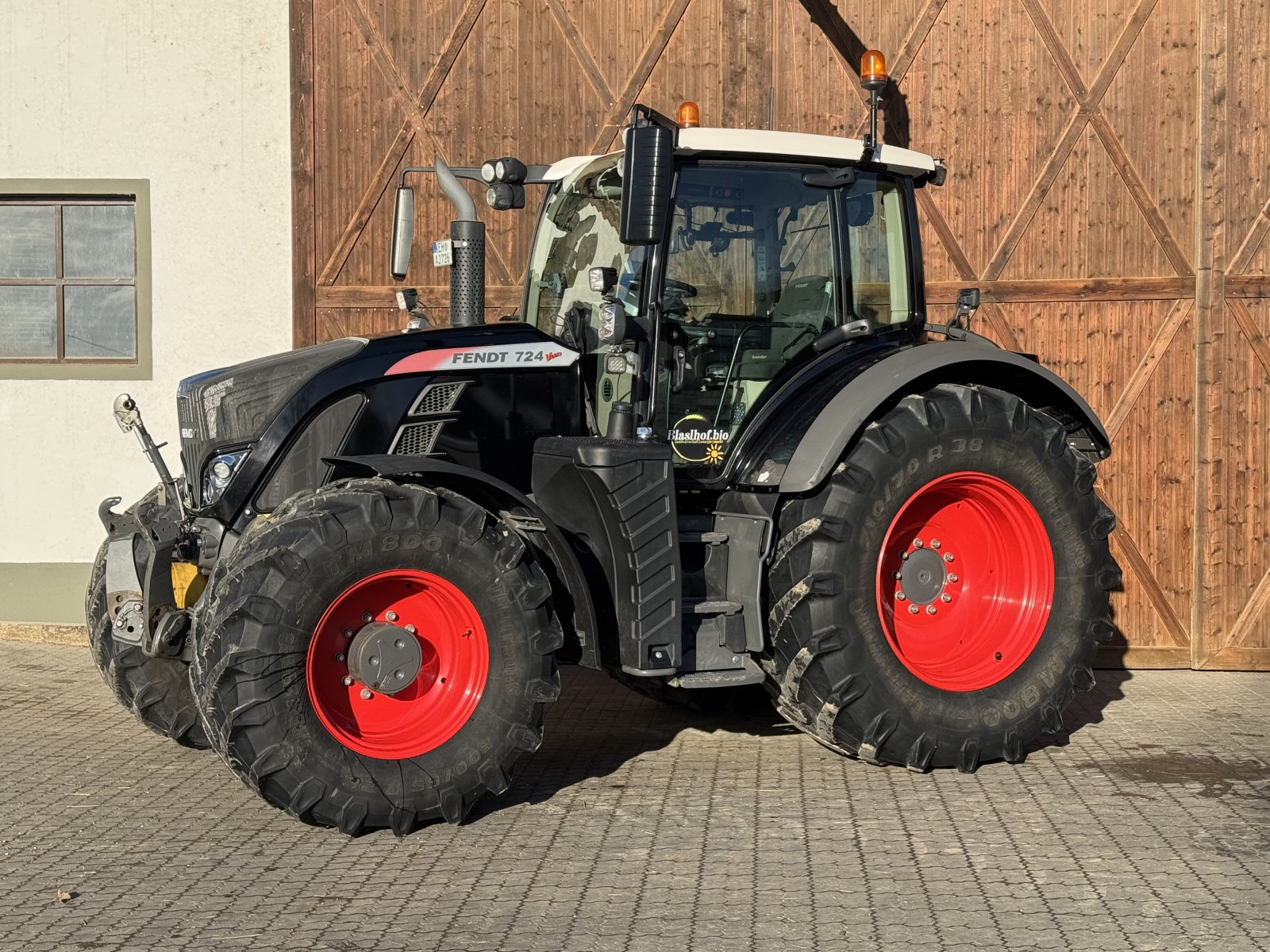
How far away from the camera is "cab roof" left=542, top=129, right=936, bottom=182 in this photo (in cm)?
602

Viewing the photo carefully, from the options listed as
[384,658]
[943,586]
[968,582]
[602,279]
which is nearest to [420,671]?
[384,658]

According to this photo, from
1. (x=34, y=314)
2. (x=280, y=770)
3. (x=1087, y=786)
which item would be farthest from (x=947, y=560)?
(x=34, y=314)

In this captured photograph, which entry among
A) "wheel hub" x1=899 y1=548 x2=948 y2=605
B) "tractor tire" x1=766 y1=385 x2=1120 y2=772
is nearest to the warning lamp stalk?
"tractor tire" x1=766 y1=385 x2=1120 y2=772

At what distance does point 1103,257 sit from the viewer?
9.04 meters

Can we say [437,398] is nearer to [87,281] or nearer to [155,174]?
[155,174]

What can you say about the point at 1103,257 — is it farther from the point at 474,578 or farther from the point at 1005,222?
the point at 474,578

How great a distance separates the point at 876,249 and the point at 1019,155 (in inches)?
116

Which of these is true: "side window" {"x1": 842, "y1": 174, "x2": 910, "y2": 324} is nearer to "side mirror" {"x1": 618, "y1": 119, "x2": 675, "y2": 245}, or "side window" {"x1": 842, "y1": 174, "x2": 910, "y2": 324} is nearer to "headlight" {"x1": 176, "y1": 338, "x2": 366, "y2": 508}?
"side mirror" {"x1": 618, "y1": 119, "x2": 675, "y2": 245}

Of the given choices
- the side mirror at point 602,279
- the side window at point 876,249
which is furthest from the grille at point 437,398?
the side window at point 876,249

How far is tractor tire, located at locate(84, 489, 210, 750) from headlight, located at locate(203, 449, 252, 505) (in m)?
0.65

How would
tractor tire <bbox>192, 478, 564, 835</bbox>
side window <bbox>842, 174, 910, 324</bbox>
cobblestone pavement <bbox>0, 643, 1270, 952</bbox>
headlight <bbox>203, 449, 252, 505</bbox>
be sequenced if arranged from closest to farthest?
1. cobblestone pavement <bbox>0, 643, 1270, 952</bbox>
2. tractor tire <bbox>192, 478, 564, 835</bbox>
3. headlight <bbox>203, 449, 252, 505</bbox>
4. side window <bbox>842, 174, 910, 324</bbox>

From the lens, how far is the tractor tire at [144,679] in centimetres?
615

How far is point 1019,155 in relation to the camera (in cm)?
911

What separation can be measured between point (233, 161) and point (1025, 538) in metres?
5.57
